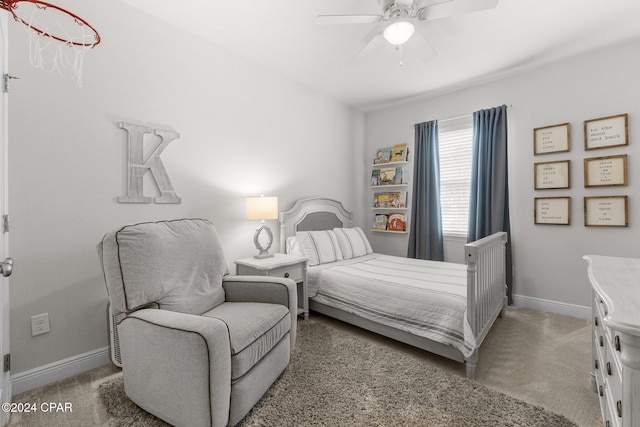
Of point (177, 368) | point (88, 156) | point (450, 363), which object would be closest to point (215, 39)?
point (88, 156)

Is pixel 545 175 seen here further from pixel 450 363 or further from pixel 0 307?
pixel 0 307

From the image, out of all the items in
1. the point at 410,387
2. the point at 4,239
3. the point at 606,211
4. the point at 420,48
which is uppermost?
the point at 420,48

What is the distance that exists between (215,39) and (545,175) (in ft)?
11.4

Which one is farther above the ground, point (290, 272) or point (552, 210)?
point (552, 210)

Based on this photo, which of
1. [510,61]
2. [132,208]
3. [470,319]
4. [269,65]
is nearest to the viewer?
[470,319]

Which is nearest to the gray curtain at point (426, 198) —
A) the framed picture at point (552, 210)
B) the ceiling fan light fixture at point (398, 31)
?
the framed picture at point (552, 210)

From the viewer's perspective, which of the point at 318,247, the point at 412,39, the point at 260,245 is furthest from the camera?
the point at 318,247

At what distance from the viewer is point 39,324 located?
180cm

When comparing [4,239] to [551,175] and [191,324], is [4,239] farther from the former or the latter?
[551,175]

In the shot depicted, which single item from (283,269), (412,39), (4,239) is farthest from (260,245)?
(412,39)

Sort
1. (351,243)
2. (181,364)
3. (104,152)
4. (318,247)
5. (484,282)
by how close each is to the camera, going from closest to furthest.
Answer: (181,364) → (104,152) → (484,282) → (318,247) → (351,243)

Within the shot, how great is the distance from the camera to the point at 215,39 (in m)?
2.64

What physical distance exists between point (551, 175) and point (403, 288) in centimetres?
211

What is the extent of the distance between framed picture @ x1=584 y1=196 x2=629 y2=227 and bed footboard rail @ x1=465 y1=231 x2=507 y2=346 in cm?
76
